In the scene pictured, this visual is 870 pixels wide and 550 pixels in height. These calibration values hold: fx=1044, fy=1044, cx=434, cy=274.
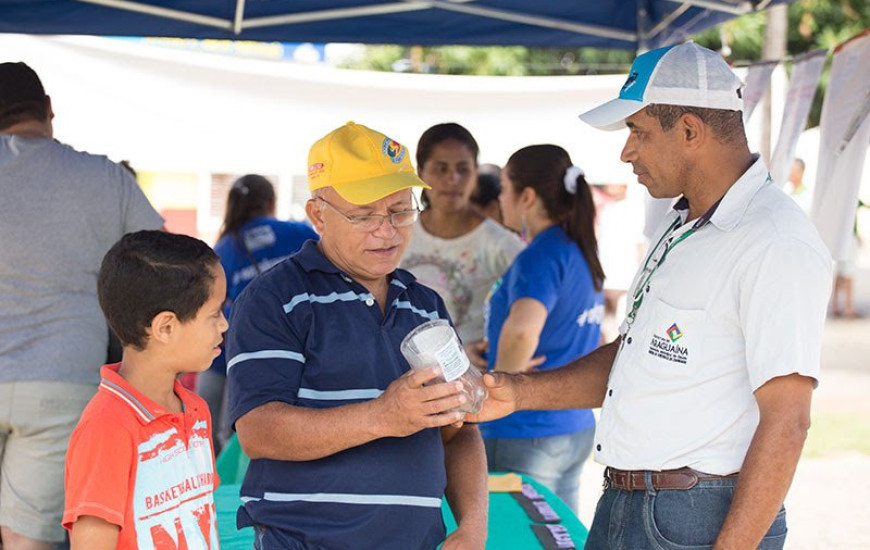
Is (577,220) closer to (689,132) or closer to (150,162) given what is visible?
(689,132)

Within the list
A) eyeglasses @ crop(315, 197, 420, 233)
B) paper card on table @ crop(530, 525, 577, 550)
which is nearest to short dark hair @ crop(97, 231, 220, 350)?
eyeglasses @ crop(315, 197, 420, 233)

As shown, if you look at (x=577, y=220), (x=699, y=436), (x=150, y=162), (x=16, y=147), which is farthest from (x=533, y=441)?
(x=150, y=162)

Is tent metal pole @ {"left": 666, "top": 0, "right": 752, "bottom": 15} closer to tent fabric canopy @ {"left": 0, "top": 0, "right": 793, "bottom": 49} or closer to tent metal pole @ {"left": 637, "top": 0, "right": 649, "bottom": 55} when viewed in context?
tent fabric canopy @ {"left": 0, "top": 0, "right": 793, "bottom": 49}

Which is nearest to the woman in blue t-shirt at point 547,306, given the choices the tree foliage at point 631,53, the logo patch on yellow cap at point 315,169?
the logo patch on yellow cap at point 315,169

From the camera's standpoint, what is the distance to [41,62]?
6.89 m

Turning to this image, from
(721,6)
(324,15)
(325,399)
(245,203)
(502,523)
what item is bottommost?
(502,523)

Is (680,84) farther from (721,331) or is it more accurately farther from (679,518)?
(679,518)

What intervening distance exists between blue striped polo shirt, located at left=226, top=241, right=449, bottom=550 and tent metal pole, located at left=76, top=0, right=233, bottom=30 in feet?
10.1

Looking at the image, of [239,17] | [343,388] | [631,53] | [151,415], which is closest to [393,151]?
[343,388]

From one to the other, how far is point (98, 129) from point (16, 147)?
160 inches

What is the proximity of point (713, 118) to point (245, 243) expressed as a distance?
372cm

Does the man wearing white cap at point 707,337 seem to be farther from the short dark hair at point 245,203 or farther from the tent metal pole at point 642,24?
the short dark hair at point 245,203

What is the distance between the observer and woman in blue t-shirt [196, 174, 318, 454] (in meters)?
5.54

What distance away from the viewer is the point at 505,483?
152 inches
